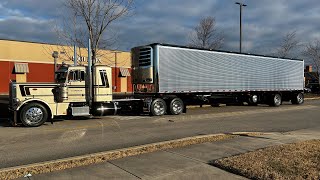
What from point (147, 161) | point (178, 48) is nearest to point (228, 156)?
point (147, 161)

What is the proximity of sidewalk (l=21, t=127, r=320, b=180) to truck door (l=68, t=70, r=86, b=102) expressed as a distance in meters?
8.17

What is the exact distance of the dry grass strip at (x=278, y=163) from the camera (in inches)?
244

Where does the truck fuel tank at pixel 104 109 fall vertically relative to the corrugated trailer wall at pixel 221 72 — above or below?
below

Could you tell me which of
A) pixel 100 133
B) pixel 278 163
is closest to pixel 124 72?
pixel 100 133

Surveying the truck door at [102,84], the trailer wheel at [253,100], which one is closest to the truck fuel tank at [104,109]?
the truck door at [102,84]

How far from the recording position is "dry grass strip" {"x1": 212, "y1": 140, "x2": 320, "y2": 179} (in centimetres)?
620

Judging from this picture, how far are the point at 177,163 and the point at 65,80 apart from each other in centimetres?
980

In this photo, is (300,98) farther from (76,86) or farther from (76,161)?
(76,161)

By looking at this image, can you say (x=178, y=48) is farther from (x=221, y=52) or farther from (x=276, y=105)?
(x=276, y=105)

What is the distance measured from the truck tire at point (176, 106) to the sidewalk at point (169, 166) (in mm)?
9804

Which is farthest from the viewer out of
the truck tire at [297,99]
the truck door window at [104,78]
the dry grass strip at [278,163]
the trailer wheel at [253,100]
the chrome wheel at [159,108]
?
the truck tire at [297,99]

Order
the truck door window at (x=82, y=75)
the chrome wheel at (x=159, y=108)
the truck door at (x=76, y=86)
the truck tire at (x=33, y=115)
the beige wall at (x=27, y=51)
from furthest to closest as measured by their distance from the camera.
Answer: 1. the beige wall at (x=27, y=51)
2. the chrome wheel at (x=159, y=108)
3. the truck door window at (x=82, y=75)
4. the truck door at (x=76, y=86)
5. the truck tire at (x=33, y=115)

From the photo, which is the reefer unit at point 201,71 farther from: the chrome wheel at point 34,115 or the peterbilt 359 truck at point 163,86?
the chrome wheel at point 34,115

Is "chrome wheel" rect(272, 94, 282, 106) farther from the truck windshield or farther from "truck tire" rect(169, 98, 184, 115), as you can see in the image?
the truck windshield
